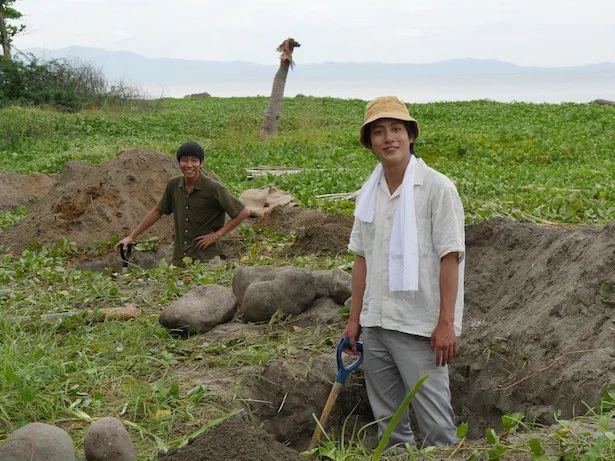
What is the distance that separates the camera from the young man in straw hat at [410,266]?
4.08 m

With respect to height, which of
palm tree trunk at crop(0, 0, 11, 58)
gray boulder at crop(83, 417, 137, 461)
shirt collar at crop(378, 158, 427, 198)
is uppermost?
palm tree trunk at crop(0, 0, 11, 58)

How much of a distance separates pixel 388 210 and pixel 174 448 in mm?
1559

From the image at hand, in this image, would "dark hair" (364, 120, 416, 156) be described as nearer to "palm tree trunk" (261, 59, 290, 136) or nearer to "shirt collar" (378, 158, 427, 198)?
"shirt collar" (378, 158, 427, 198)

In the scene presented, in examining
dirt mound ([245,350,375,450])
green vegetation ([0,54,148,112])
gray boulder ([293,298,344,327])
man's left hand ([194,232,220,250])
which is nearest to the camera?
dirt mound ([245,350,375,450])

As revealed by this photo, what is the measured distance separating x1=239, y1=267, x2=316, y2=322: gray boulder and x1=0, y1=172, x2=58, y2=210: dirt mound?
7.48 m

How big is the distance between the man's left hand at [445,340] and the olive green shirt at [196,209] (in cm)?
370

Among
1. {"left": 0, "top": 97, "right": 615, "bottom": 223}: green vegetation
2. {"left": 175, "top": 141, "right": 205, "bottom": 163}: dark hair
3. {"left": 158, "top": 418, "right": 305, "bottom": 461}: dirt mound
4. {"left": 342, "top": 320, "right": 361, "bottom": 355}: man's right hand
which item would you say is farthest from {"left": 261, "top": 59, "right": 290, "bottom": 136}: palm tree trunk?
{"left": 158, "top": 418, "right": 305, "bottom": 461}: dirt mound

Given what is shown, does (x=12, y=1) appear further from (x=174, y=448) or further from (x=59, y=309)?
(x=174, y=448)

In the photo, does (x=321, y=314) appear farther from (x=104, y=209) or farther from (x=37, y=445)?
(x=104, y=209)

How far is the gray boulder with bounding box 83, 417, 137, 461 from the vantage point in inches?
151

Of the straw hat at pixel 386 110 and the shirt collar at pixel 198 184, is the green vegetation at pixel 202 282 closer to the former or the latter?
the shirt collar at pixel 198 184

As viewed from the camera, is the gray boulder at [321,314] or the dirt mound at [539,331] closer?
the dirt mound at [539,331]

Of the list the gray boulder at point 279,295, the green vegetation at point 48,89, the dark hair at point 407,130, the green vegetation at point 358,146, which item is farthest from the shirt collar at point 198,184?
the green vegetation at point 48,89

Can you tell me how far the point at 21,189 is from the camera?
42.1 feet
